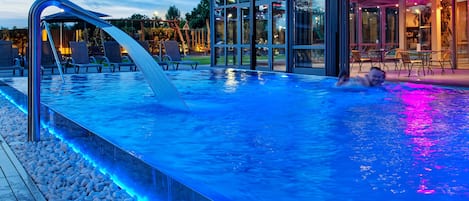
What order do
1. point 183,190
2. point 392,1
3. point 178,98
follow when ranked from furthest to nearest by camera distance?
point 392,1
point 178,98
point 183,190

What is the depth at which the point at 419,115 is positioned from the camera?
6164 millimetres

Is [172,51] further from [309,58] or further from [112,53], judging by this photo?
[309,58]

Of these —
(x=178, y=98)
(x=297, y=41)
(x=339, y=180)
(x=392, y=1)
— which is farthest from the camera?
(x=392, y=1)

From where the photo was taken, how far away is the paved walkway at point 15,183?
311cm

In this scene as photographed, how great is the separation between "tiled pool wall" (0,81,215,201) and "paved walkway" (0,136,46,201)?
0.55 m

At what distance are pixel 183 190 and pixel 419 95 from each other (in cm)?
632

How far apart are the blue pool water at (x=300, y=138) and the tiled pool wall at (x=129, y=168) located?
13 cm

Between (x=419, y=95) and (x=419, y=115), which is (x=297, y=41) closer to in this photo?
(x=419, y=95)

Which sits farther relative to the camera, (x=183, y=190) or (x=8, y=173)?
(x=8, y=173)

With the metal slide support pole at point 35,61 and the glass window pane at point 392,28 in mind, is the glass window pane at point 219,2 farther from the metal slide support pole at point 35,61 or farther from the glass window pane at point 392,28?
the metal slide support pole at point 35,61

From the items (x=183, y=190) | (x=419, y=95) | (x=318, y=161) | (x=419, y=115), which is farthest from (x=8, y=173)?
(x=419, y=95)

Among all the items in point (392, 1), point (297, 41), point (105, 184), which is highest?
point (392, 1)

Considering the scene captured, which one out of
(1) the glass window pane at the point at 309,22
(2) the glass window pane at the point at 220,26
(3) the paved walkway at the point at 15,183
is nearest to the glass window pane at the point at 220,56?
(2) the glass window pane at the point at 220,26

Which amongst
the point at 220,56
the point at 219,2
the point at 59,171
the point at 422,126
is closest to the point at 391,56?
the point at 220,56
